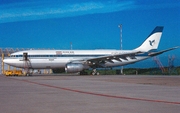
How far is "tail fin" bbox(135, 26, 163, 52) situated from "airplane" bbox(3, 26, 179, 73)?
5.33 feet

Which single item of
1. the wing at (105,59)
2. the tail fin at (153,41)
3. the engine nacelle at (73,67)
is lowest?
the engine nacelle at (73,67)

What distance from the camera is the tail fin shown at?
48525 mm

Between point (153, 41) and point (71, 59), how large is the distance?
1386 centimetres

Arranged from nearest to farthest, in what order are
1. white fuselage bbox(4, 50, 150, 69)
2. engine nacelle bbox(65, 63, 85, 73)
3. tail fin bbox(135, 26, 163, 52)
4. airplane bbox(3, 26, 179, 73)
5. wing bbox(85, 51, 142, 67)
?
engine nacelle bbox(65, 63, 85, 73) → airplane bbox(3, 26, 179, 73) → white fuselage bbox(4, 50, 150, 69) → wing bbox(85, 51, 142, 67) → tail fin bbox(135, 26, 163, 52)

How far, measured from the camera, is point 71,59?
43.3m

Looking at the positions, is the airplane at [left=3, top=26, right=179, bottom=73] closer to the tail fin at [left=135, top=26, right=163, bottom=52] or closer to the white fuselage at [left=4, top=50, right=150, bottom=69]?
the white fuselage at [left=4, top=50, right=150, bottom=69]

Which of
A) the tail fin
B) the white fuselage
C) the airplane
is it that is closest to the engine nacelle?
the airplane

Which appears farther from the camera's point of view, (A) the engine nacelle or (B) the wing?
(B) the wing

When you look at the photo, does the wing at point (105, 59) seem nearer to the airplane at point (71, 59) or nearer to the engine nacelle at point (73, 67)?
the airplane at point (71, 59)

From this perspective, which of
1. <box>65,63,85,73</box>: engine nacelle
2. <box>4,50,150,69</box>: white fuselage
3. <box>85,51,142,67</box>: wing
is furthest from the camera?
<box>85,51,142,67</box>: wing

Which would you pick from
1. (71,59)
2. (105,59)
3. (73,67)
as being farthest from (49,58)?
(105,59)

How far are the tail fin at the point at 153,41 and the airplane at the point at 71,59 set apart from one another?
1.62 m

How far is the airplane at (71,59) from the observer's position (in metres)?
42.0

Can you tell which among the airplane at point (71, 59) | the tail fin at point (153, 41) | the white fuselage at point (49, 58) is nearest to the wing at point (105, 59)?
the airplane at point (71, 59)
